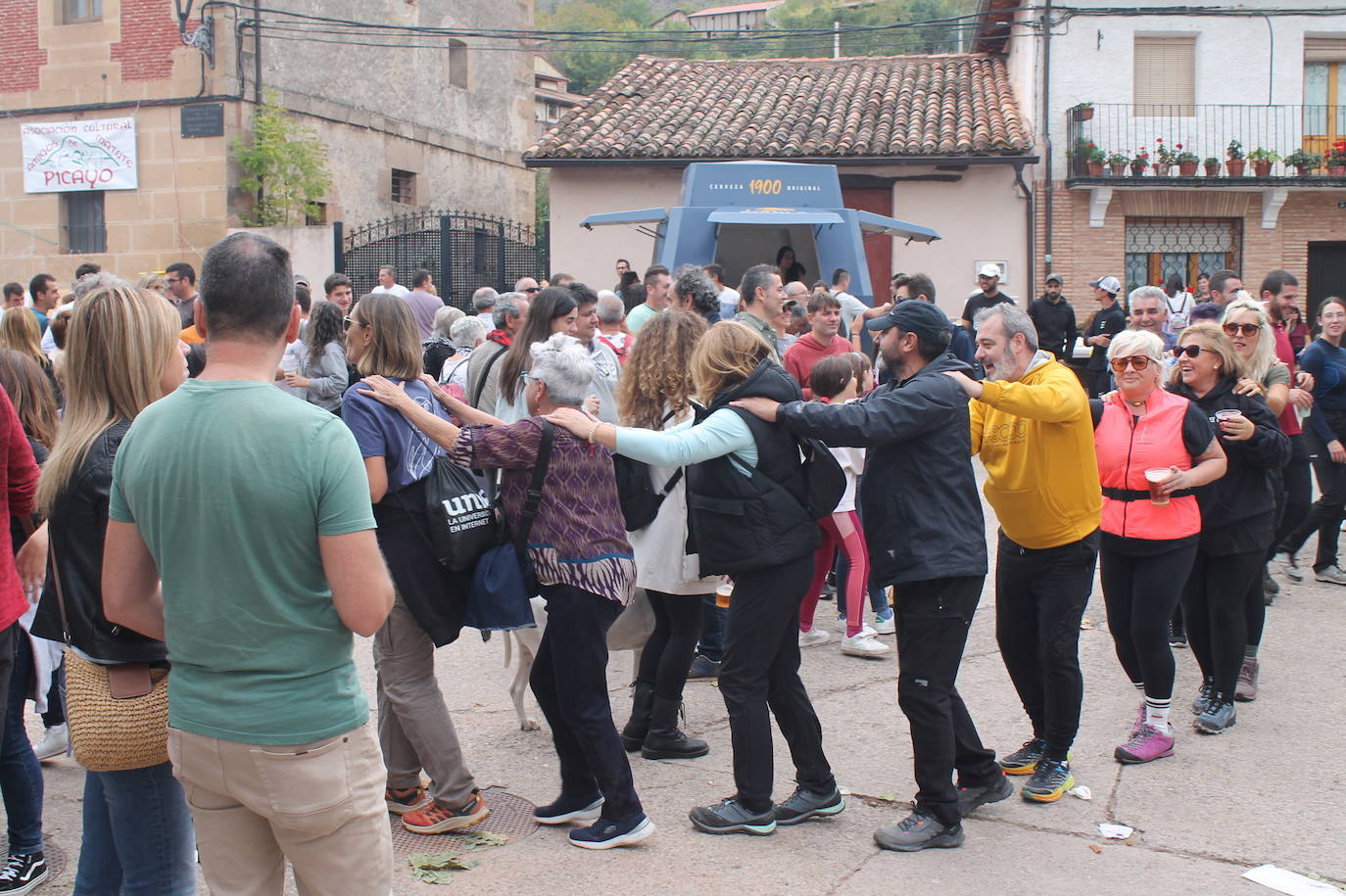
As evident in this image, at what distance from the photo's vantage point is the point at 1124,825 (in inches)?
171

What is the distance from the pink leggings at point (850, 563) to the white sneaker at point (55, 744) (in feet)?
11.2

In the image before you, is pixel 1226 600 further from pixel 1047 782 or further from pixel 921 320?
pixel 921 320

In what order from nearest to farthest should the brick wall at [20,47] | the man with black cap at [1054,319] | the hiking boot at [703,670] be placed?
the hiking boot at [703,670], the man with black cap at [1054,319], the brick wall at [20,47]

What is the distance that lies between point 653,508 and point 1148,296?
5128 millimetres

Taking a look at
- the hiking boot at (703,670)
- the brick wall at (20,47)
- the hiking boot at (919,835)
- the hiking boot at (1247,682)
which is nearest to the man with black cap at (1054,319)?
the hiking boot at (1247,682)

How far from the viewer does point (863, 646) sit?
21.1 ft

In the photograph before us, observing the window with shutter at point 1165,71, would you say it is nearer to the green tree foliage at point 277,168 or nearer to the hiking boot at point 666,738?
the green tree foliage at point 277,168

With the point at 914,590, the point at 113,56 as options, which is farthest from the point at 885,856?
the point at 113,56

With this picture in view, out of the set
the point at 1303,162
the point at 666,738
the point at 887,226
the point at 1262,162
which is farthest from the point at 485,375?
the point at 1303,162

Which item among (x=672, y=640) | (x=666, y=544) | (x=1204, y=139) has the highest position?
(x=1204, y=139)

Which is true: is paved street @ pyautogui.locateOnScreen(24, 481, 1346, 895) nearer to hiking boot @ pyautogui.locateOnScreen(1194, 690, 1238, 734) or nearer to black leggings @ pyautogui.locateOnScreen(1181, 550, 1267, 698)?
hiking boot @ pyautogui.locateOnScreen(1194, 690, 1238, 734)

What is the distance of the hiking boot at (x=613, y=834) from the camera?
418cm

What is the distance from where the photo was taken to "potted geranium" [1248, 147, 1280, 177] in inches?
751

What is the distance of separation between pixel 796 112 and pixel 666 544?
17.6 meters
